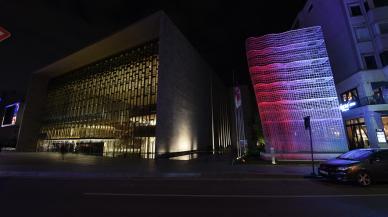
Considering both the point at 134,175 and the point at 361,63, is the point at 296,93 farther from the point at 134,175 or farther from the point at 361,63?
the point at 134,175

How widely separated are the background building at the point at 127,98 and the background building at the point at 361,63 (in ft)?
71.7

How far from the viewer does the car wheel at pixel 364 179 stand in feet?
26.4

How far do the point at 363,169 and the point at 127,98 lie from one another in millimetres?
29652

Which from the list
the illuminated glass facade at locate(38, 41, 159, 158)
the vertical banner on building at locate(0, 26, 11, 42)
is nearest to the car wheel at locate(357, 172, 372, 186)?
the vertical banner on building at locate(0, 26, 11, 42)

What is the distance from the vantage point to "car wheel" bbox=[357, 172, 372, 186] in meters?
8.04

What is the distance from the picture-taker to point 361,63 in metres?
22.9

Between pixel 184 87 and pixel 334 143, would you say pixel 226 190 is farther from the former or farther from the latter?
pixel 184 87

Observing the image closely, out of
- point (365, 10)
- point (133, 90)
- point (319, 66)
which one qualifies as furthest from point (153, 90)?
point (365, 10)

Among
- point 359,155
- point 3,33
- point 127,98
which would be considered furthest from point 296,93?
point 127,98

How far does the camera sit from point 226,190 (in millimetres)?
7156

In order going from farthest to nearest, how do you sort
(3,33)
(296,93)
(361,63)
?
1. (361,63)
2. (296,93)
3. (3,33)

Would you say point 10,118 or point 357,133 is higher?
point 10,118

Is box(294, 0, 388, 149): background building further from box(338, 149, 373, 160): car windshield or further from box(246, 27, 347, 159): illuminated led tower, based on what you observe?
box(338, 149, 373, 160): car windshield

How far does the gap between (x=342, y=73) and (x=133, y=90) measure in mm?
30955
